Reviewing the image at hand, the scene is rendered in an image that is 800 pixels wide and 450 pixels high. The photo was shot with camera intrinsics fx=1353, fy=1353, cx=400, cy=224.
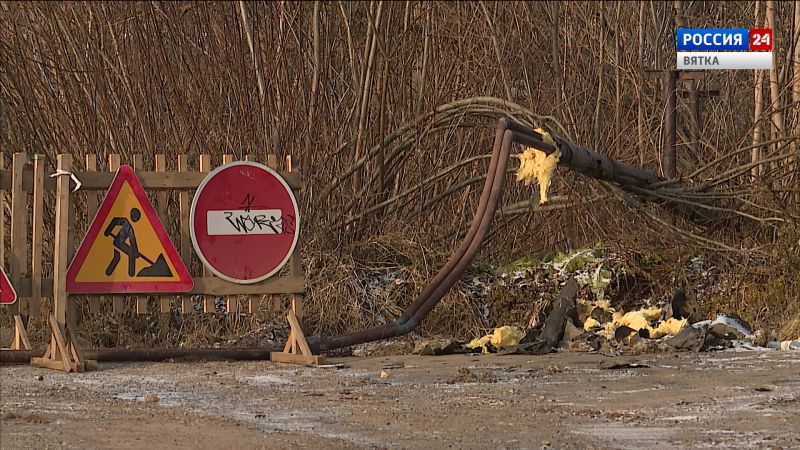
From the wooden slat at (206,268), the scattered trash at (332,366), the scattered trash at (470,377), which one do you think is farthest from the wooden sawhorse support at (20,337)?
the scattered trash at (470,377)

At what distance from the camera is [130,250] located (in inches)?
394

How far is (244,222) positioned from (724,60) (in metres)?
6.33

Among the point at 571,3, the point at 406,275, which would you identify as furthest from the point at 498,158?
the point at 571,3

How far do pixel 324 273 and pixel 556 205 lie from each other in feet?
8.70

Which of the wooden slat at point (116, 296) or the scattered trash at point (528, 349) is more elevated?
the wooden slat at point (116, 296)

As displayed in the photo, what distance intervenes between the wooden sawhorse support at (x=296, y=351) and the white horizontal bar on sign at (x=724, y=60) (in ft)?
18.8

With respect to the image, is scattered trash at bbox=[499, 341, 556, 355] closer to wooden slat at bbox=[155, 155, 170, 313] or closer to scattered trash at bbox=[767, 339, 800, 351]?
scattered trash at bbox=[767, 339, 800, 351]

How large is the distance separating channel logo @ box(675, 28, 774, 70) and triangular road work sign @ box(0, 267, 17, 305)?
23.9ft

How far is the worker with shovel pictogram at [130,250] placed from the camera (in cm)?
995

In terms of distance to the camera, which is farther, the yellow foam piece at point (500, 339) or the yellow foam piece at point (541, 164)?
the yellow foam piece at point (541, 164)

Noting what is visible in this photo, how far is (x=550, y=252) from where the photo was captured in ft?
43.6

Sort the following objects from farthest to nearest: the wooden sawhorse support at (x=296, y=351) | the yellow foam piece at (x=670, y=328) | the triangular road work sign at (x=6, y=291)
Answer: the yellow foam piece at (x=670, y=328) < the wooden sawhorse support at (x=296, y=351) < the triangular road work sign at (x=6, y=291)

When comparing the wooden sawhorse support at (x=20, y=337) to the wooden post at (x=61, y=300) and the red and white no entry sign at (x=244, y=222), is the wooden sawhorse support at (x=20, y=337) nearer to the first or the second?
the wooden post at (x=61, y=300)

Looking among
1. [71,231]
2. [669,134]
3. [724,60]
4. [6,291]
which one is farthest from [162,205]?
[724,60]
